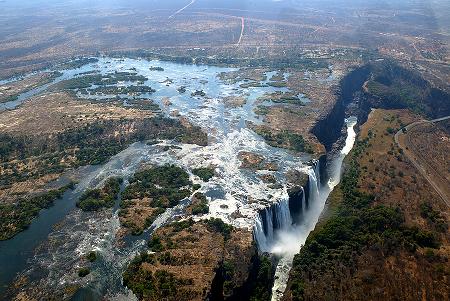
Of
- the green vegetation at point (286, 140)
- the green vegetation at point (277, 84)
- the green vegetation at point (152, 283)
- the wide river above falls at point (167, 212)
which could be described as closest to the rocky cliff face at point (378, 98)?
the green vegetation at point (286, 140)

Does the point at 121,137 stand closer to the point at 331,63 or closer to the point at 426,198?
the point at 426,198

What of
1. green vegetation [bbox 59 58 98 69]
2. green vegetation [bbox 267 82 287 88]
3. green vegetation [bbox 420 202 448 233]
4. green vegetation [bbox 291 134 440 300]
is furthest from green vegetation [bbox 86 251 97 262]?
green vegetation [bbox 59 58 98 69]

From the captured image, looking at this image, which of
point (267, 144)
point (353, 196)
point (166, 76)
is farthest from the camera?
point (166, 76)

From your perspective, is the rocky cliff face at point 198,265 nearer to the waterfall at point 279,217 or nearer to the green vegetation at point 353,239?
the waterfall at point 279,217

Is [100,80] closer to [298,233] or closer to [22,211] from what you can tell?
[22,211]

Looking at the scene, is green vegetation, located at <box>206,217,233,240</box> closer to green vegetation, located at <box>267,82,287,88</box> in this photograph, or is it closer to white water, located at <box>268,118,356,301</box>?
white water, located at <box>268,118,356,301</box>

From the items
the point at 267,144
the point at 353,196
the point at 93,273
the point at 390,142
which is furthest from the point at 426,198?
the point at 93,273
